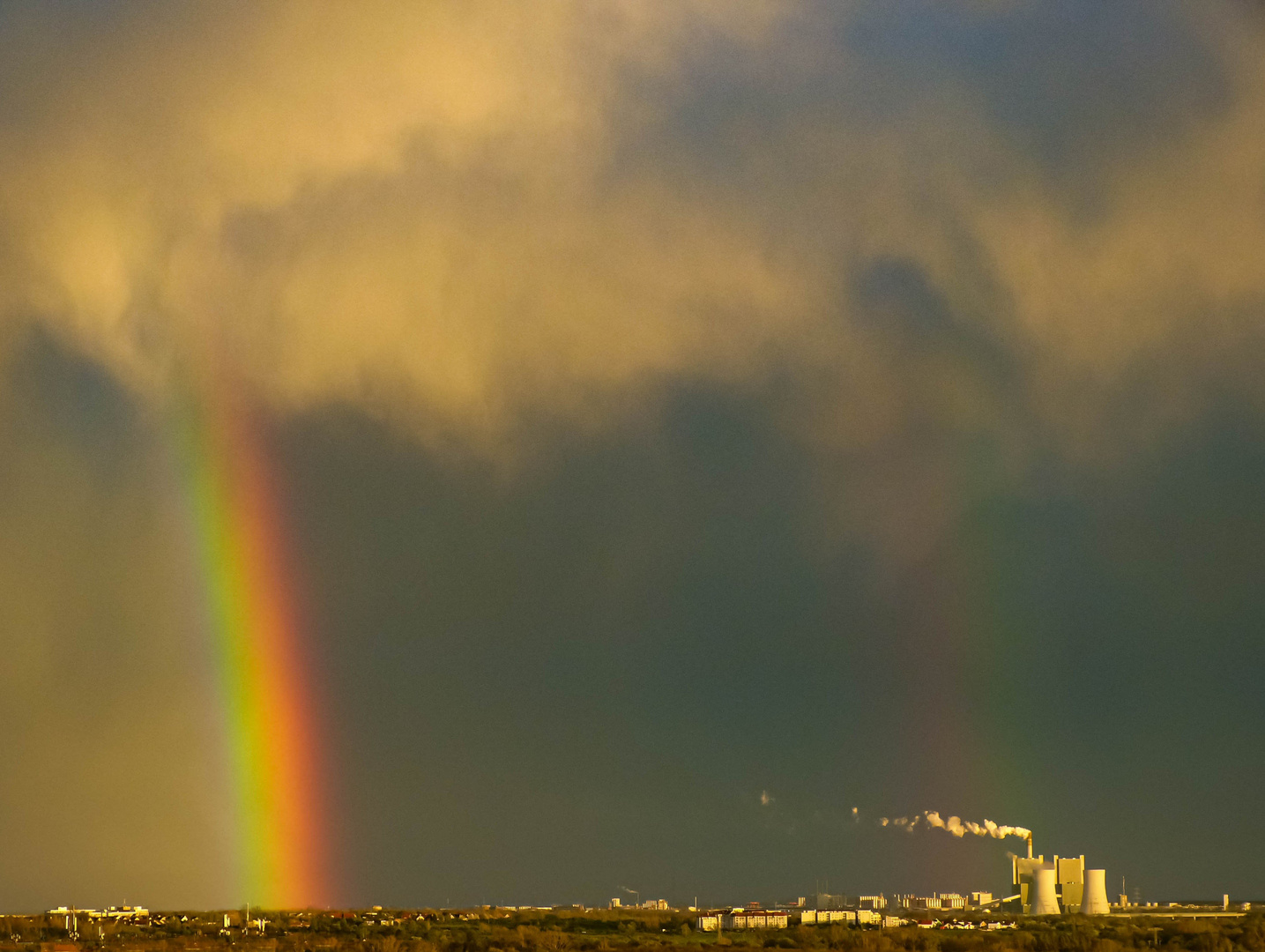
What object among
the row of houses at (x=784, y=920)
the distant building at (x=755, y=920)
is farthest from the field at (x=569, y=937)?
the distant building at (x=755, y=920)

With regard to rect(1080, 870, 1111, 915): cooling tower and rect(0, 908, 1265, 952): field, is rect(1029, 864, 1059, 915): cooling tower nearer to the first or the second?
rect(1080, 870, 1111, 915): cooling tower

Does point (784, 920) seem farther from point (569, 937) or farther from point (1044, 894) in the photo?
point (569, 937)

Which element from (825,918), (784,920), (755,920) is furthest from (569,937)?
(825,918)

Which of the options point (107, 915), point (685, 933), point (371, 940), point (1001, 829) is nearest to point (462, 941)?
point (371, 940)

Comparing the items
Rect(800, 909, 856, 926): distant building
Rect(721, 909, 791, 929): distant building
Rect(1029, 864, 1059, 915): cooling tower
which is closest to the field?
Rect(721, 909, 791, 929): distant building

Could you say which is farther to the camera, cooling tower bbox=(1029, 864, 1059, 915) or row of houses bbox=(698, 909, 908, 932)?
cooling tower bbox=(1029, 864, 1059, 915)

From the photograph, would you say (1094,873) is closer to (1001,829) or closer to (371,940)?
(1001,829)
